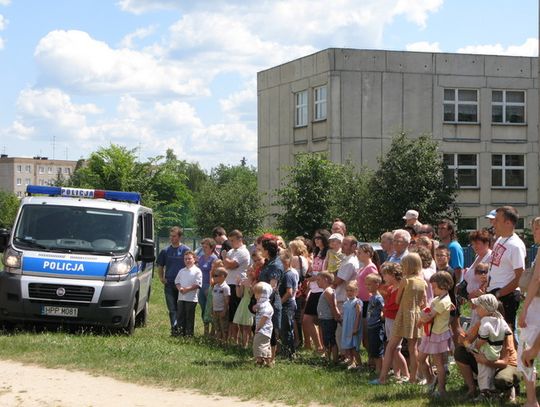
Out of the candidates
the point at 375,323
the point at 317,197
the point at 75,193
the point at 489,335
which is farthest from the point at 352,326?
the point at 317,197

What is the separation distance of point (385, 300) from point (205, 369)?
2465 mm

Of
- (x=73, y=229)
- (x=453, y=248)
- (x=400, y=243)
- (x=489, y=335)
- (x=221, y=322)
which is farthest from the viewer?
(x=73, y=229)

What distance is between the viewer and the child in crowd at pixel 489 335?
9938 millimetres

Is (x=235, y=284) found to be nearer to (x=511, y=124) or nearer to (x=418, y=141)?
(x=418, y=141)

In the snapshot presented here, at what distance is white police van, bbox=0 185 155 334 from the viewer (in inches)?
597

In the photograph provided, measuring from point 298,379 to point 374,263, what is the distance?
3.03 metres

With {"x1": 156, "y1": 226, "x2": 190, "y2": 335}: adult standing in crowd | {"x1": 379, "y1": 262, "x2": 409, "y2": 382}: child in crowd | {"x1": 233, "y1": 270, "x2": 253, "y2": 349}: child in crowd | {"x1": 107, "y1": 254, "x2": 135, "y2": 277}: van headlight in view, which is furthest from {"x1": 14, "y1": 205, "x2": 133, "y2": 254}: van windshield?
{"x1": 379, "y1": 262, "x2": 409, "y2": 382}: child in crowd

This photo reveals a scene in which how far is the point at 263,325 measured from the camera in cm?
1280

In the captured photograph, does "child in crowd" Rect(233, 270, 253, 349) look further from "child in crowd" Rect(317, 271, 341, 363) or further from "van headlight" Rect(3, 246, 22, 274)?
"van headlight" Rect(3, 246, 22, 274)

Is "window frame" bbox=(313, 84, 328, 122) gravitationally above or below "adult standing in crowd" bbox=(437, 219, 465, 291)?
above

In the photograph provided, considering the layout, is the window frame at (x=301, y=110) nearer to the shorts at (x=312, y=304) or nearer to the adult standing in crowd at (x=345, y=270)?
the shorts at (x=312, y=304)

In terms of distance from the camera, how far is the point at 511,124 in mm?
49500

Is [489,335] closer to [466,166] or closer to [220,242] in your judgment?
[220,242]

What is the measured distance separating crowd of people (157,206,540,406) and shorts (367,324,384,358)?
1 cm
